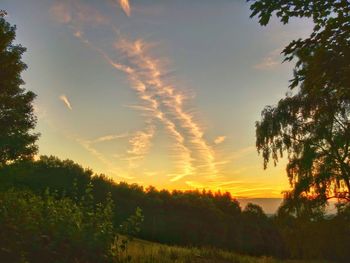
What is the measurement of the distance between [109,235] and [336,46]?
6380 millimetres

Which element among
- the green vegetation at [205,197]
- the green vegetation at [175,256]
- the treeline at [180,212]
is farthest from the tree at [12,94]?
the green vegetation at [175,256]

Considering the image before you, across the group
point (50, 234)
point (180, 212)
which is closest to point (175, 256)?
point (50, 234)

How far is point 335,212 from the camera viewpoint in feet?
86.3

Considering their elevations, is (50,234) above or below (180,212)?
below

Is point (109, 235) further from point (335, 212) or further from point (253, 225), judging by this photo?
point (253, 225)

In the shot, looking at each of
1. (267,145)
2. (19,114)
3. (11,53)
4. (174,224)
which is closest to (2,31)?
(11,53)

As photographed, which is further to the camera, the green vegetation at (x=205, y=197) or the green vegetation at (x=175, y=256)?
the green vegetation at (x=175, y=256)

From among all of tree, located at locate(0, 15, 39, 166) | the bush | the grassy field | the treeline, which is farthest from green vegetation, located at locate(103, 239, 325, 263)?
the treeline

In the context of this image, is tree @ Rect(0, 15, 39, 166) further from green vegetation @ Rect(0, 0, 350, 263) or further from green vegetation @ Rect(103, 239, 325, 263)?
green vegetation @ Rect(103, 239, 325, 263)

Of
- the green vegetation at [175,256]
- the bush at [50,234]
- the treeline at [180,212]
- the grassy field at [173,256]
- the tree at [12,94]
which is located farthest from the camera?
the treeline at [180,212]

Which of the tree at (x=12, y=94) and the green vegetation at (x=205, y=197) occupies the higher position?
the tree at (x=12, y=94)

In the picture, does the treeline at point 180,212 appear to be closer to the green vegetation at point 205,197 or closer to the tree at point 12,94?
the green vegetation at point 205,197

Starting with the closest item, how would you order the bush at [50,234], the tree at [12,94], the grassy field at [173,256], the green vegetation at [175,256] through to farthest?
the bush at [50,234] → the grassy field at [173,256] → the green vegetation at [175,256] → the tree at [12,94]

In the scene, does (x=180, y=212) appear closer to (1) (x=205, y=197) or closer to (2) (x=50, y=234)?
(1) (x=205, y=197)
